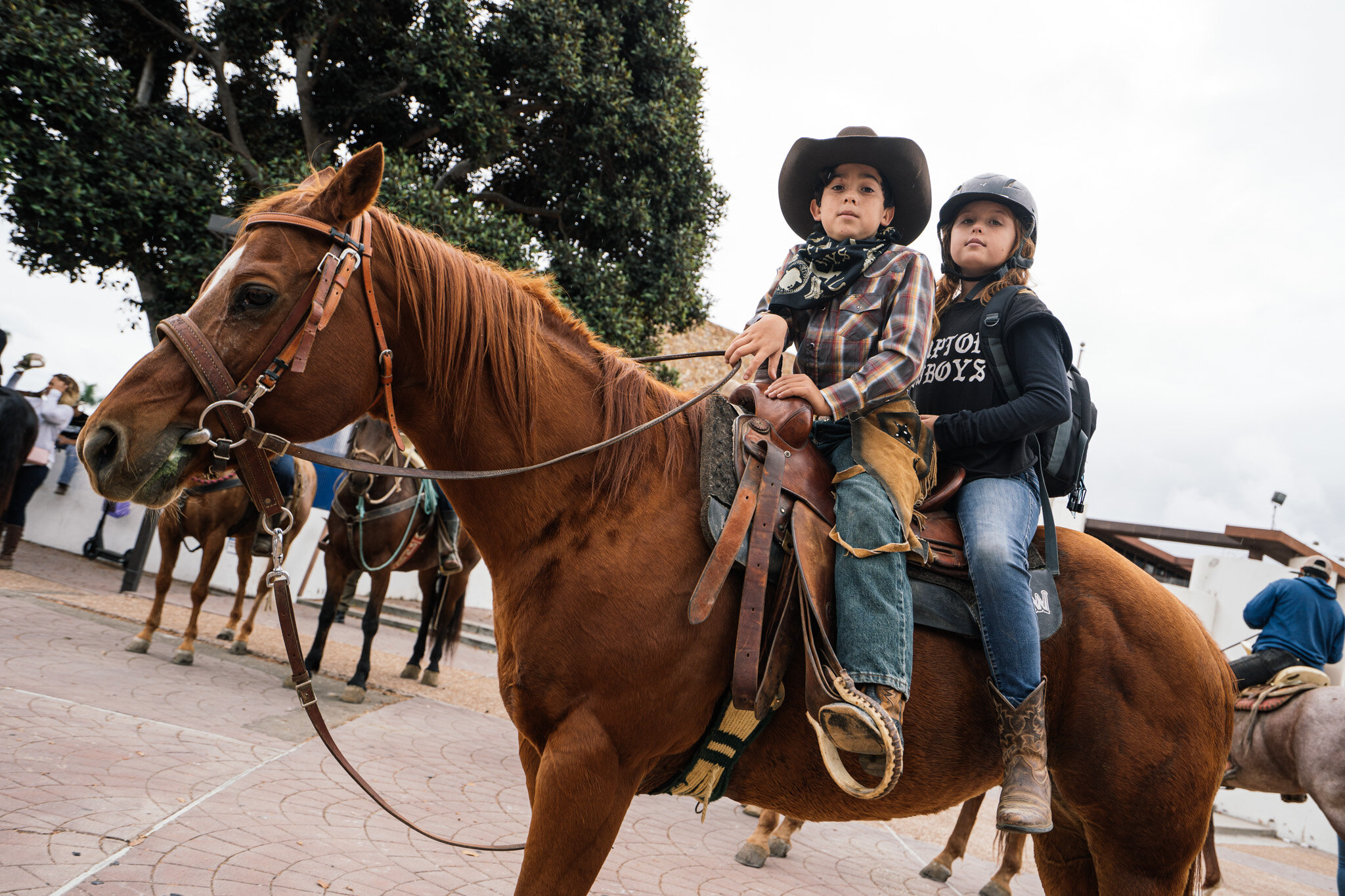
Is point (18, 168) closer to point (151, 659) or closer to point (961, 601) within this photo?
point (151, 659)

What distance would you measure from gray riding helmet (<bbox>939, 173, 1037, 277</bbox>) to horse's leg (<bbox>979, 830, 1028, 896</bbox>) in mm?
4391

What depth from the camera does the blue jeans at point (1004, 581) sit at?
2.25 meters

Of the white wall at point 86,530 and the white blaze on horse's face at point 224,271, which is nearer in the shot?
the white blaze on horse's face at point 224,271

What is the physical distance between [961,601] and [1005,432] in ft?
1.83

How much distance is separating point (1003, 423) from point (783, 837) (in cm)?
412

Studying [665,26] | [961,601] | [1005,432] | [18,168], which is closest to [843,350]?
[1005,432]

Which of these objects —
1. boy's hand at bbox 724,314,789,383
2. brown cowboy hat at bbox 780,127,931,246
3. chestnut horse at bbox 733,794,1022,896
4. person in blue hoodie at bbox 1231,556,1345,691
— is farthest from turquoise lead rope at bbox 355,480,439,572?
person in blue hoodie at bbox 1231,556,1345,691

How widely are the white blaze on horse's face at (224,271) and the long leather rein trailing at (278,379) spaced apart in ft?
0.31

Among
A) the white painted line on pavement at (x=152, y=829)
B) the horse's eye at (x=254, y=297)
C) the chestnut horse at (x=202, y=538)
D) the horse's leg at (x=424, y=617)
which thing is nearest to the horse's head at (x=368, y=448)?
the chestnut horse at (x=202, y=538)

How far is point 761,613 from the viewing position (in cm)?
210

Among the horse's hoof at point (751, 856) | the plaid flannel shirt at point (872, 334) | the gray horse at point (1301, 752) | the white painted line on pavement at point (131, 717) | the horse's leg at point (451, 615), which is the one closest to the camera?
the plaid flannel shirt at point (872, 334)

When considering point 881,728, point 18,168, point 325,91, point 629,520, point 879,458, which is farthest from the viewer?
point 325,91

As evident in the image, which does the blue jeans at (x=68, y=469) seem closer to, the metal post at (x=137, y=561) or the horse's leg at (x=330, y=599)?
the metal post at (x=137, y=561)

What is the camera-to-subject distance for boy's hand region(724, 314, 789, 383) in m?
2.33
